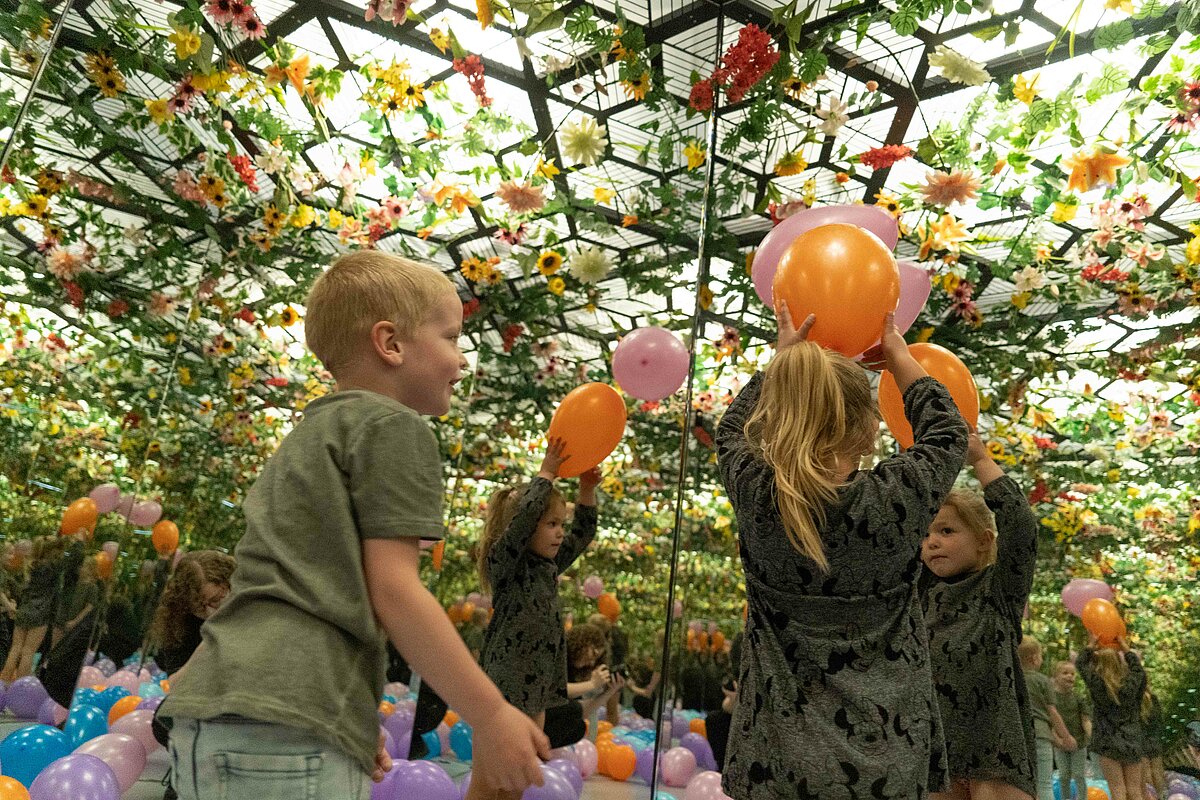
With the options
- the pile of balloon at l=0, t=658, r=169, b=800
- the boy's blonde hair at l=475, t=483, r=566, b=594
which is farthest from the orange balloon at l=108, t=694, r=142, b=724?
the boy's blonde hair at l=475, t=483, r=566, b=594

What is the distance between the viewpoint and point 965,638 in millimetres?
2068

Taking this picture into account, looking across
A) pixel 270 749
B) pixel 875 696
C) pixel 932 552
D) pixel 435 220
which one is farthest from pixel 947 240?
pixel 270 749

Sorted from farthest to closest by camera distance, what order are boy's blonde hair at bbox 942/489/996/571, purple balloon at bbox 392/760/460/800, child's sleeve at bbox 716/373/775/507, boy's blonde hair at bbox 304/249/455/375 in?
purple balloon at bbox 392/760/460/800 < boy's blonde hair at bbox 942/489/996/571 < child's sleeve at bbox 716/373/775/507 < boy's blonde hair at bbox 304/249/455/375

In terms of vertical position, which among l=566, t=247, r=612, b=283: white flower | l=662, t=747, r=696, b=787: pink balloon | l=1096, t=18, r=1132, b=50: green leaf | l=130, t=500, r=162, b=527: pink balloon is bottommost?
l=662, t=747, r=696, b=787: pink balloon

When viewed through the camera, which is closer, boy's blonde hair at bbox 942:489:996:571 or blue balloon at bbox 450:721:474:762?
boy's blonde hair at bbox 942:489:996:571

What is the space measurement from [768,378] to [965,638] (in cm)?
107

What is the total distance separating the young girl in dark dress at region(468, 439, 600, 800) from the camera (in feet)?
8.93

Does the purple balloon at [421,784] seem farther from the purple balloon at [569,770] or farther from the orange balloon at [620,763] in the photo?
the orange balloon at [620,763]

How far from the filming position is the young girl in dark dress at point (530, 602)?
8.93 ft

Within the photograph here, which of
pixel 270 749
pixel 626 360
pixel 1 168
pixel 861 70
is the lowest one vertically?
pixel 270 749

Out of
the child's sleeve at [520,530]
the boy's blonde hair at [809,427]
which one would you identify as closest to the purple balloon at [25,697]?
the child's sleeve at [520,530]

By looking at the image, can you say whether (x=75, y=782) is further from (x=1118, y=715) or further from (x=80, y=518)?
(x=1118, y=715)

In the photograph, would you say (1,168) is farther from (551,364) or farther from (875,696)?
(875,696)

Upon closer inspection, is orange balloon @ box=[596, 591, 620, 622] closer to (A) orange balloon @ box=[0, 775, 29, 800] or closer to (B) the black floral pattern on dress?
(A) orange balloon @ box=[0, 775, 29, 800]
